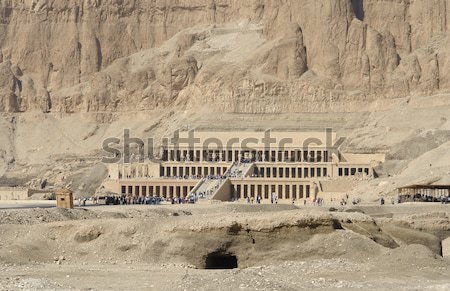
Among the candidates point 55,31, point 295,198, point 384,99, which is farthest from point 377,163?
point 55,31

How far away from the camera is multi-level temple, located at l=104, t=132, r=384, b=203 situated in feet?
390

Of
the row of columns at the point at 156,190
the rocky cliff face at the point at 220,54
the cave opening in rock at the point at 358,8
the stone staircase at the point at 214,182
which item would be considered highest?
the cave opening in rock at the point at 358,8

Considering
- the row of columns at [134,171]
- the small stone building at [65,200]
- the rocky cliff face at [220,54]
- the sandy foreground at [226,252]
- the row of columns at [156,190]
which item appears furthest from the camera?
the rocky cliff face at [220,54]

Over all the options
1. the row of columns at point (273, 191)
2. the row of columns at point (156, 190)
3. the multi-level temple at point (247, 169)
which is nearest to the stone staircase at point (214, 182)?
the multi-level temple at point (247, 169)

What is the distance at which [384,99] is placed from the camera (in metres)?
155

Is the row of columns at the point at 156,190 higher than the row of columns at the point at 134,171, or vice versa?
the row of columns at the point at 134,171

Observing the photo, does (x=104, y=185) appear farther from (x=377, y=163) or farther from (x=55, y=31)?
(x=55, y=31)

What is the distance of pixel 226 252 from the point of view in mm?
51438

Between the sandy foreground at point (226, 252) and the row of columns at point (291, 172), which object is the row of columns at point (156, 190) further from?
the sandy foreground at point (226, 252)

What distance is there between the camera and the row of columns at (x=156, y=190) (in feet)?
404

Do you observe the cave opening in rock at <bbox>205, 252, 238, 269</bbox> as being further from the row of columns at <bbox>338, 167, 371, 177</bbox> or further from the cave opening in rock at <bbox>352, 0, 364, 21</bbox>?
the cave opening in rock at <bbox>352, 0, 364, 21</bbox>

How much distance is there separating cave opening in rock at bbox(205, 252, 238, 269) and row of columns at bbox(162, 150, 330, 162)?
81.2 meters

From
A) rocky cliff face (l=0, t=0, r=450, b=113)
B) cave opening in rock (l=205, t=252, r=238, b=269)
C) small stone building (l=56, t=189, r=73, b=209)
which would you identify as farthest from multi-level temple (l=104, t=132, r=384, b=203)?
cave opening in rock (l=205, t=252, r=238, b=269)

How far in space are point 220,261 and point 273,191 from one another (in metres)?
68.3
